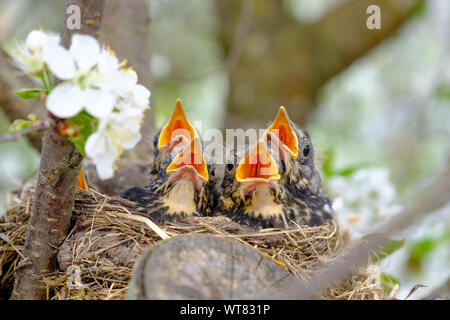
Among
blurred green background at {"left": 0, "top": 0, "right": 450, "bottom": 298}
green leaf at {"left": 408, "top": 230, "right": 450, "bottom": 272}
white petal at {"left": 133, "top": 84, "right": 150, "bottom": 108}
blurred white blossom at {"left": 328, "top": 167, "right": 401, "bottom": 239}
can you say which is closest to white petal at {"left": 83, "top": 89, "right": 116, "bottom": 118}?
white petal at {"left": 133, "top": 84, "right": 150, "bottom": 108}

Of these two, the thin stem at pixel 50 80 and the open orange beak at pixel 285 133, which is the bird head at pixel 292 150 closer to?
the open orange beak at pixel 285 133

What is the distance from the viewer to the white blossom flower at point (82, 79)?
3.88 feet

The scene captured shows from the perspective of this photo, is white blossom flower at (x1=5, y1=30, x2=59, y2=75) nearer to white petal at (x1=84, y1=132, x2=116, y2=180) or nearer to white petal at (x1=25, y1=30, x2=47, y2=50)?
white petal at (x1=25, y1=30, x2=47, y2=50)

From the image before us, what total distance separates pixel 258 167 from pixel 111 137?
40.1 inches

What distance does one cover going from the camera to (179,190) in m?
2.17

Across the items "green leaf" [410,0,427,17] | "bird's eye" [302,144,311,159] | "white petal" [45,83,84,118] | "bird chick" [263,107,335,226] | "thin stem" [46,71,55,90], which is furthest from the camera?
"green leaf" [410,0,427,17]

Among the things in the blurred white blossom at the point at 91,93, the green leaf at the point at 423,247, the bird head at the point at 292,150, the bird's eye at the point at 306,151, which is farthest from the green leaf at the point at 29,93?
the green leaf at the point at 423,247

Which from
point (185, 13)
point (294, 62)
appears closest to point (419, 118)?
point (294, 62)

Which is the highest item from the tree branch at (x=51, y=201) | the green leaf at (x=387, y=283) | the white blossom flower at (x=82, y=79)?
the white blossom flower at (x=82, y=79)

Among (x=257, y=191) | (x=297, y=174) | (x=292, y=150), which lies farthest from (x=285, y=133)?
(x=257, y=191)

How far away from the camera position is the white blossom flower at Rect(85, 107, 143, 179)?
49.3 inches

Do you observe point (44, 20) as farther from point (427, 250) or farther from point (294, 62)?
point (427, 250)

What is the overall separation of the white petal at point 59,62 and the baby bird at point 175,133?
1108 millimetres

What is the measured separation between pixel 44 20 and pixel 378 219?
3.31 meters
